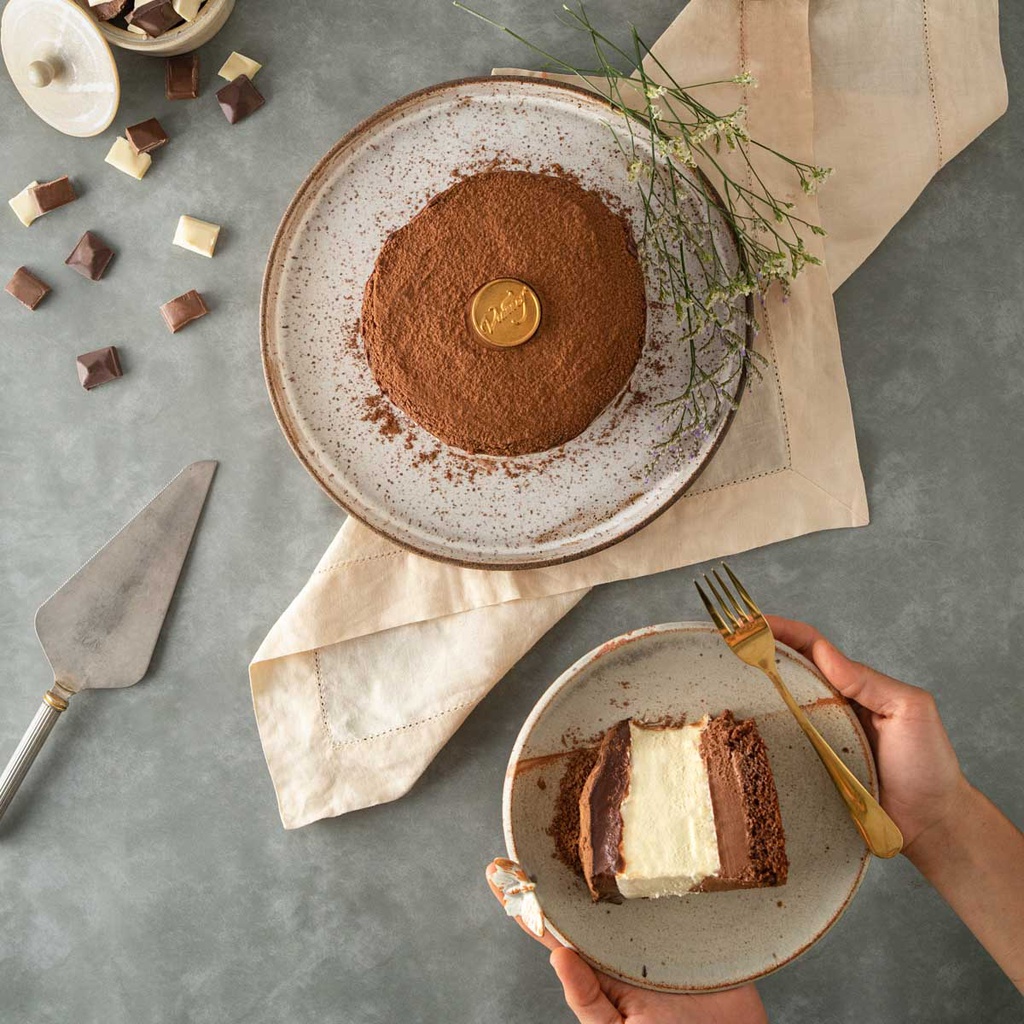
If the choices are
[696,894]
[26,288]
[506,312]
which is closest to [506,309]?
[506,312]

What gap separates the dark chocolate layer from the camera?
160 centimetres

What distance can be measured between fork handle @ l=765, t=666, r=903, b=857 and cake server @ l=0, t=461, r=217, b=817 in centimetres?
129

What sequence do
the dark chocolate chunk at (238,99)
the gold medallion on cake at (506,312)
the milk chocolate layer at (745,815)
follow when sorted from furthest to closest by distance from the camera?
the dark chocolate chunk at (238,99) → the gold medallion on cake at (506,312) → the milk chocolate layer at (745,815)

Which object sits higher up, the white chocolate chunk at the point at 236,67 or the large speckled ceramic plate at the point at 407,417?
the white chocolate chunk at the point at 236,67

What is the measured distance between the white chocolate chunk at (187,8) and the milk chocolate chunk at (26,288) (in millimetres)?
633

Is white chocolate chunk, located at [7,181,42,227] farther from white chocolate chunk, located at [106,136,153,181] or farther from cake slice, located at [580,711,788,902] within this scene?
cake slice, located at [580,711,788,902]

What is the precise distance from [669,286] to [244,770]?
1.40 m

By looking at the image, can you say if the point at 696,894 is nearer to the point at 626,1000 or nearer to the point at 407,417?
the point at 626,1000

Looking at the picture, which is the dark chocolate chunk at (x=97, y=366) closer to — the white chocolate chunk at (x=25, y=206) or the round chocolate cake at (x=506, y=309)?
the white chocolate chunk at (x=25, y=206)

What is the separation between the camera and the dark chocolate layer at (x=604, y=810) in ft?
5.26

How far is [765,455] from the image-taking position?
6.27ft

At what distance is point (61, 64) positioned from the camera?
1809 mm

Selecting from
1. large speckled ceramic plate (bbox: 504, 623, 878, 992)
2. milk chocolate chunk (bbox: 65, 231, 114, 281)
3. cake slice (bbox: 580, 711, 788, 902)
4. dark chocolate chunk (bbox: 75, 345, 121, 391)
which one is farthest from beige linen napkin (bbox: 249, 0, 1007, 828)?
milk chocolate chunk (bbox: 65, 231, 114, 281)

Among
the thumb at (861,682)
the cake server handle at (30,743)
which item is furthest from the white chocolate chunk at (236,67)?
A: the thumb at (861,682)
